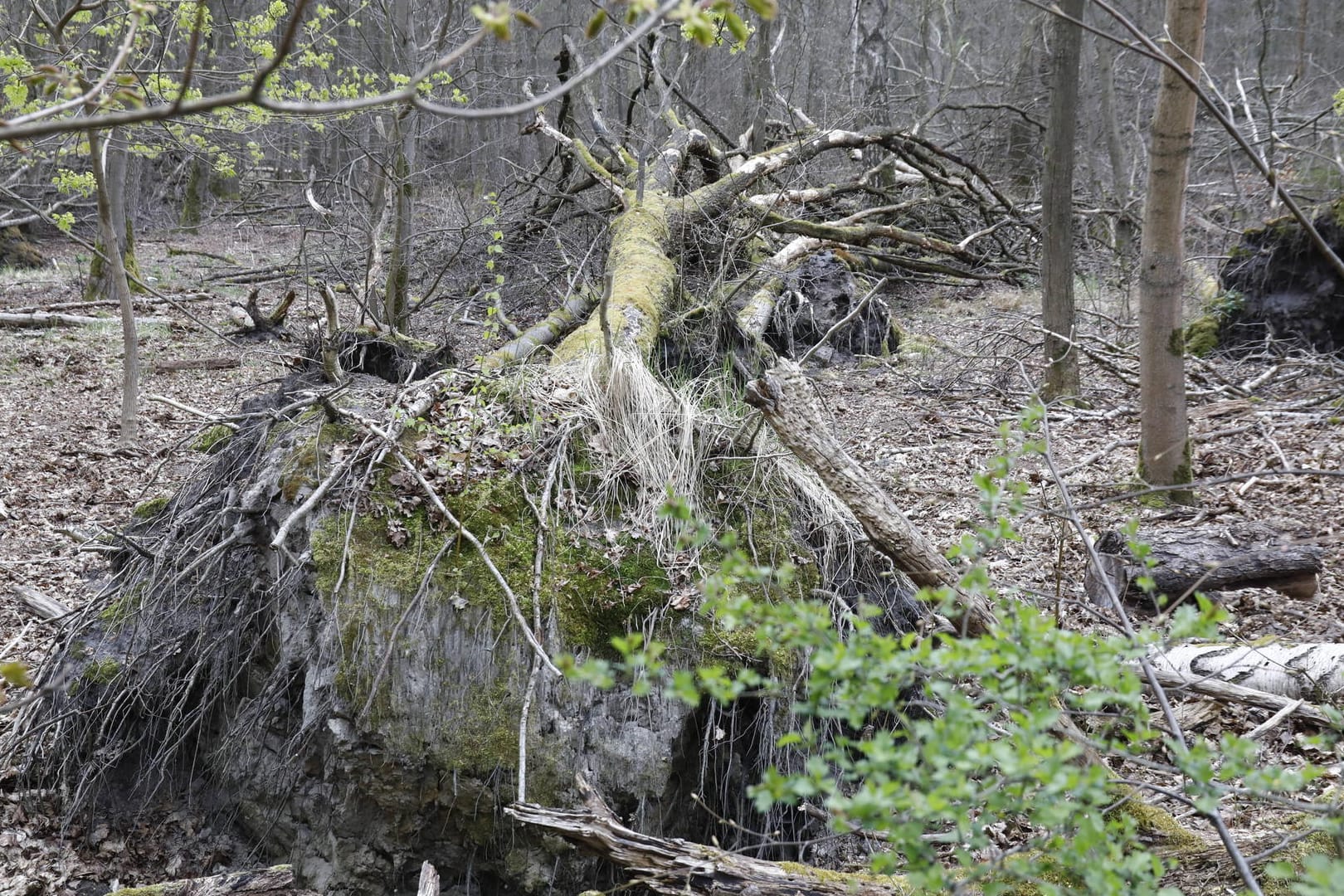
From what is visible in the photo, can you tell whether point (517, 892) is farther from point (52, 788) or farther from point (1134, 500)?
point (1134, 500)

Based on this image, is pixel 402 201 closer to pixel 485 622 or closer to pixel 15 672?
pixel 485 622

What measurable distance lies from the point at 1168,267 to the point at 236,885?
17.2 ft

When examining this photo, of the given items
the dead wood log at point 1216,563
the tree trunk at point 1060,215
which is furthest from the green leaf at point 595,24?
the tree trunk at point 1060,215

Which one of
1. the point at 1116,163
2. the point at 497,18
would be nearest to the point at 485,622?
the point at 497,18

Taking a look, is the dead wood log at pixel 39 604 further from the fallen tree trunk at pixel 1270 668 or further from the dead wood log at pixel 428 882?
the fallen tree trunk at pixel 1270 668

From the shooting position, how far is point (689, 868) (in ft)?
8.48

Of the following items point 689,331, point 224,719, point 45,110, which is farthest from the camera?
point 689,331

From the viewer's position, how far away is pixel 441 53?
31.1ft

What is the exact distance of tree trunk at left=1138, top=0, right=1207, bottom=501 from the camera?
15.0ft

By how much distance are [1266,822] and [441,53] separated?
9.66 metres

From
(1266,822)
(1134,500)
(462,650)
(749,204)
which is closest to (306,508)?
(462,650)

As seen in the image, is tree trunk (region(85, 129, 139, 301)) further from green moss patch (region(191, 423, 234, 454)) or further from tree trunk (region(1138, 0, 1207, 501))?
tree trunk (region(1138, 0, 1207, 501))

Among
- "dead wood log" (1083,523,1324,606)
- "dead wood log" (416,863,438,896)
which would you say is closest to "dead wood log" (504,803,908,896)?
"dead wood log" (416,863,438,896)

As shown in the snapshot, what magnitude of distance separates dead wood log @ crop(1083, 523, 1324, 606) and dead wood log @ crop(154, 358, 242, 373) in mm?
9162
